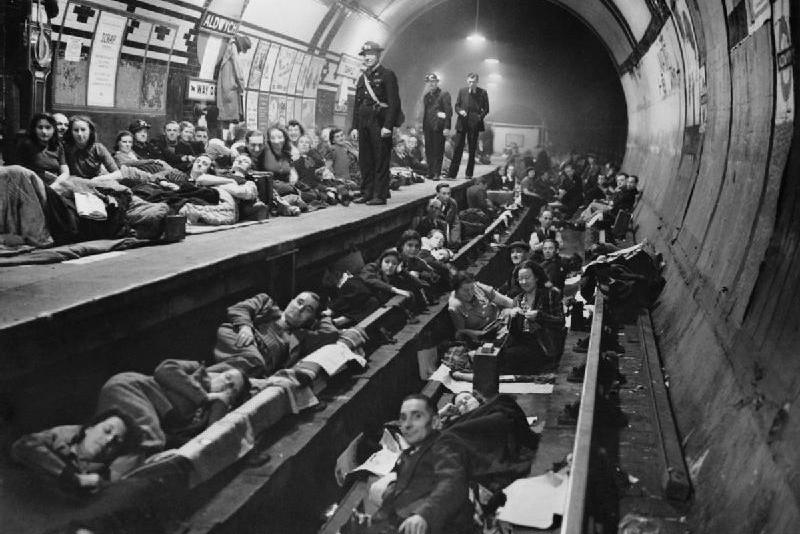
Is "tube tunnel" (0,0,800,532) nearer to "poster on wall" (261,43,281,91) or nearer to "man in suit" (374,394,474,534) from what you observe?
"poster on wall" (261,43,281,91)

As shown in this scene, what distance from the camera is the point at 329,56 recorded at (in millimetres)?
19875

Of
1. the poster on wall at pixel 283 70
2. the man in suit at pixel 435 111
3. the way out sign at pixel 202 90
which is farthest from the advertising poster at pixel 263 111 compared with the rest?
the man in suit at pixel 435 111

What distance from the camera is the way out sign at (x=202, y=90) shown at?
538 inches

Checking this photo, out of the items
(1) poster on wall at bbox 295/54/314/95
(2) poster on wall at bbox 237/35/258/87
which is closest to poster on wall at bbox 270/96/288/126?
(1) poster on wall at bbox 295/54/314/95

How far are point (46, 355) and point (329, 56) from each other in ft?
52.4

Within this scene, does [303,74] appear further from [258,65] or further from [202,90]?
[202,90]

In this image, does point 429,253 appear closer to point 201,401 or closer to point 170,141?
point 170,141

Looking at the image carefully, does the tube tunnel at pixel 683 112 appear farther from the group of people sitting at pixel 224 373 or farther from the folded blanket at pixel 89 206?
the group of people sitting at pixel 224 373

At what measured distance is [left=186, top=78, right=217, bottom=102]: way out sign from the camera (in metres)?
13.7

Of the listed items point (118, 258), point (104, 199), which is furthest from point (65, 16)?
point (118, 258)

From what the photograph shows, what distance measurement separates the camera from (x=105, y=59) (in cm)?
1131

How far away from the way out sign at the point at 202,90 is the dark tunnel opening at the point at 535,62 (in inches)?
458

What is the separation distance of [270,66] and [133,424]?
1276cm

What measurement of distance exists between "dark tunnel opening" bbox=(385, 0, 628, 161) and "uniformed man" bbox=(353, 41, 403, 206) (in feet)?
45.4
